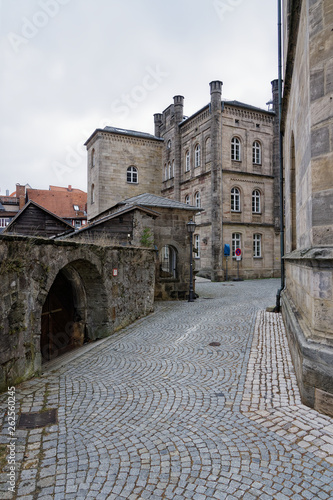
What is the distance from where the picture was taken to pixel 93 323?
25.9 feet

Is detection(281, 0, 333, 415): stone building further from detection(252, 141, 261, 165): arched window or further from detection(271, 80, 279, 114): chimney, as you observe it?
detection(271, 80, 279, 114): chimney

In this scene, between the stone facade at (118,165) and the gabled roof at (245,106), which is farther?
the stone facade at (118,165)

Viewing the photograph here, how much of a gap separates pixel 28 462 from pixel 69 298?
4846 mm

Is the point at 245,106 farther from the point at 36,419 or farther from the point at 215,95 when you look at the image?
the point at 36,419

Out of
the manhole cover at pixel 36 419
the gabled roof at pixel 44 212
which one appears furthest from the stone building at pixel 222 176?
the manhole cover at pixel 36 419

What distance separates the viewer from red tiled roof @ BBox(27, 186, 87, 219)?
1894 inches

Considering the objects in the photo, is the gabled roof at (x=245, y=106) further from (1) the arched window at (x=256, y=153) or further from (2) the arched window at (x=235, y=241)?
(2) the arched window at (x=235, y=241)

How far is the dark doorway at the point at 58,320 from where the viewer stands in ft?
21.9

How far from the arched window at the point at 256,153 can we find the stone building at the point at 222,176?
3.1 inches

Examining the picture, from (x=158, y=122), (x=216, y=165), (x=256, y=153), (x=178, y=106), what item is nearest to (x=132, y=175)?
(x=158, y=122)

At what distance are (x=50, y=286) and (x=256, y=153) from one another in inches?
948

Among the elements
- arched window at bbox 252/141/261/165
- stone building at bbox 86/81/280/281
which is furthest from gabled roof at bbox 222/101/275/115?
arched window at bbox 252/141/261/165

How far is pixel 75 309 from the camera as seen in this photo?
7.75 meters

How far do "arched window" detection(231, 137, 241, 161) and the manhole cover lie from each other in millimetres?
23992
